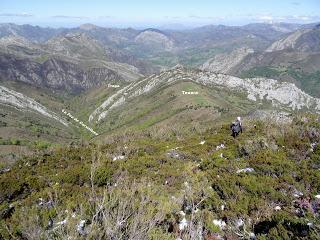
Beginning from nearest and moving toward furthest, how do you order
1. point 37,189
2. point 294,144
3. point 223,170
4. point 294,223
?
1. point 294,223
2. point 223,170
3. point 37,189
4. point 294,144

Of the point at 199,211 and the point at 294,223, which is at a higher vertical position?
the point at 294,223

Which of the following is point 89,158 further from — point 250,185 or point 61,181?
point 250,185

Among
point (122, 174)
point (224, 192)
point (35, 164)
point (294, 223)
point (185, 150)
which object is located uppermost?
point (294, 223)

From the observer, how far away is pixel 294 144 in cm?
3159

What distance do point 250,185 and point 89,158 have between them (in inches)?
771

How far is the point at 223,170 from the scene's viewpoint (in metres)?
27.0

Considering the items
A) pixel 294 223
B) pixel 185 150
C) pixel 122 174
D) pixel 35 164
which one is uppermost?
pixel 294 223

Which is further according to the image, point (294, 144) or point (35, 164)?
point (35, 164)

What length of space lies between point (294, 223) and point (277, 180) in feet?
23.0

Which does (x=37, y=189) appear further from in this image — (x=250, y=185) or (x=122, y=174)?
(x=250, y=185)

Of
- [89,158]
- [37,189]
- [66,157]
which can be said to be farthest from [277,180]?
[66,157]

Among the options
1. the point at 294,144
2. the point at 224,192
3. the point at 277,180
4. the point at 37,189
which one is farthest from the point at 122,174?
the point at 294,144

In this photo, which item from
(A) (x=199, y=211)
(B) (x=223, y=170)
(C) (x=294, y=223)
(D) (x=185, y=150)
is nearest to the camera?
(C) (x=294, y=223)

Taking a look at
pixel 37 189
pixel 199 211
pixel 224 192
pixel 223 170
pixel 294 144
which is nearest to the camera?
pixel 199 211
